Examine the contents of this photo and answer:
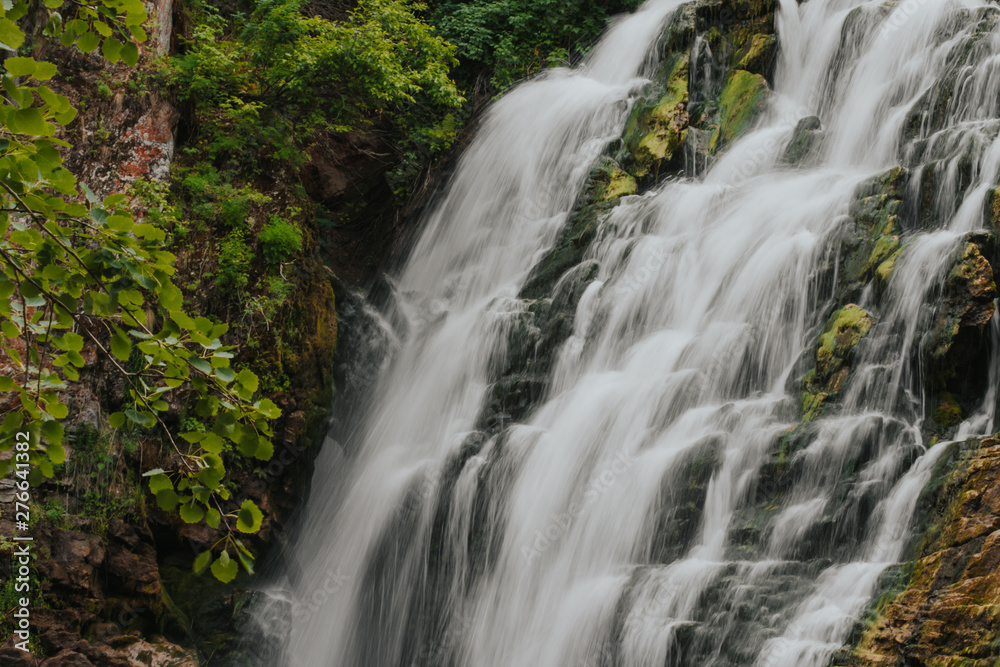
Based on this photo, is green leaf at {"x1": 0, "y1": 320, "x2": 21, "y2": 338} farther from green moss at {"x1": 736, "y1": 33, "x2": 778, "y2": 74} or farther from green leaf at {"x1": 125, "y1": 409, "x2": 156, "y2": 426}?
green moss at {"x1": 736, "y1": 33, "x2": 778, "y2": 74}

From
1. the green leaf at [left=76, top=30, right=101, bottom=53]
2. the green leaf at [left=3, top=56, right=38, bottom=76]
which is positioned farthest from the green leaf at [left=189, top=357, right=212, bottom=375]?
the green leaf at [left=76, top=30, right=101, bottom=53]

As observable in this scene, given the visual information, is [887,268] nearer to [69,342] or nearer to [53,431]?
[69,342]

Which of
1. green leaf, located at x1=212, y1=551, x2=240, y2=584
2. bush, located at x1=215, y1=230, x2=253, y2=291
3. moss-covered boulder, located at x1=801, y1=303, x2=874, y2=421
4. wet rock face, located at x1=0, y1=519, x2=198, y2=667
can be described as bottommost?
wet rock face, located at x1=0, y1=519, x2=198, y2=667

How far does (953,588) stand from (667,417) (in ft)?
11.1

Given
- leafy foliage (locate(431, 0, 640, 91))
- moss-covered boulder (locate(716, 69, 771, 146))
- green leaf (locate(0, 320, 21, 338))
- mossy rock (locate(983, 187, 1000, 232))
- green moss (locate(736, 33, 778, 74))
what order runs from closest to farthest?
green leaf (locate(0, 320, 21, 338)), mossy rock (locate(983, 187, 1000, 232)), moss-covered boulder (locate(716, 69, 771, 146)), green moss (locate(736, 33, 778, 74)), leafy foliage (locate(431, 0, 640, 91))

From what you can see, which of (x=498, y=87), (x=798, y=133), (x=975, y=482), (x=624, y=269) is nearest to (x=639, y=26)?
(x=498, y=87)

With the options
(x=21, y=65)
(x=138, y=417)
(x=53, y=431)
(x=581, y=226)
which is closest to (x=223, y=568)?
(x=138, y=417)

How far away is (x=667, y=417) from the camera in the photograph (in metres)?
7.98

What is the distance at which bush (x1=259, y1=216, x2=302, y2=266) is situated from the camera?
9.58 meters

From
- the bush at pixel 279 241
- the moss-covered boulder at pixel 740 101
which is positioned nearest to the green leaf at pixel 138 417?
the bush at pixel 279 241

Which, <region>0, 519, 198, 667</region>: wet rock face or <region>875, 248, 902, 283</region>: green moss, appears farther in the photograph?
<region>875, 248, 902, 283</region>: green moss

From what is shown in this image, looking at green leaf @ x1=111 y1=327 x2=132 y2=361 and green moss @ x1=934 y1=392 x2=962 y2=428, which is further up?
green leaf @ x1=111 y1=327 x2=132 y2=361

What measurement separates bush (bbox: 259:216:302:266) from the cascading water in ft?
8.23

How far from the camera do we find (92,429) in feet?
25.5
